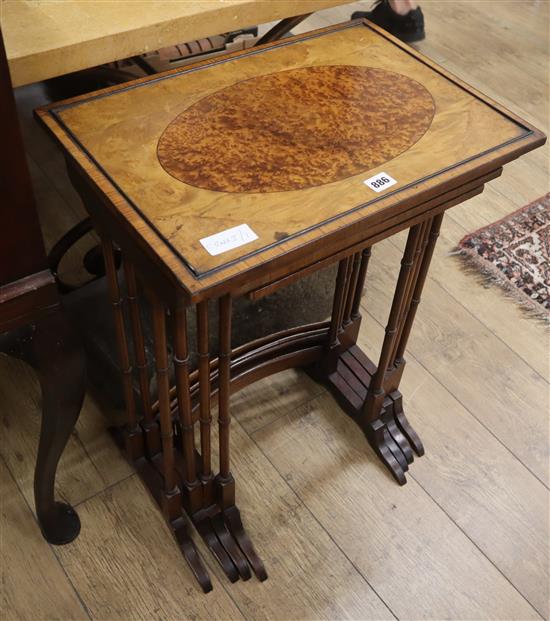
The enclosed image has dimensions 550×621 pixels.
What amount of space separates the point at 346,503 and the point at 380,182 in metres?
0.71

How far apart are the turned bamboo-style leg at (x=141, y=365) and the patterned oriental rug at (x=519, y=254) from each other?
98 centimetres

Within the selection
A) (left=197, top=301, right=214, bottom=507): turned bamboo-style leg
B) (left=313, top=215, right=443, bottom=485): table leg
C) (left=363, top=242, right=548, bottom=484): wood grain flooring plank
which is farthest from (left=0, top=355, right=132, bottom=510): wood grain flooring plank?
(left=363, top=242, right=548, bottom=484): wood grain flooring plank

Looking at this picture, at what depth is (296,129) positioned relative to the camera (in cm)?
96

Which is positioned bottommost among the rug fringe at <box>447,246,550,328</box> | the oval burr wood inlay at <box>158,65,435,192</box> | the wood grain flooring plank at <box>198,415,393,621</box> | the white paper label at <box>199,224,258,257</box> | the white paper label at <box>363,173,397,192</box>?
the wood grain flooring plank at <box>198,415,393,621</box>

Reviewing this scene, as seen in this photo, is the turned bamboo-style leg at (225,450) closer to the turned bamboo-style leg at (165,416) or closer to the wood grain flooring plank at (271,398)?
the turned bamboo-style leg at (165,416)

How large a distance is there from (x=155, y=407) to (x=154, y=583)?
30cm

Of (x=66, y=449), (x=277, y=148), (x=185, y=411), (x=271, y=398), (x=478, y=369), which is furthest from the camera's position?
(x=478, y=369)

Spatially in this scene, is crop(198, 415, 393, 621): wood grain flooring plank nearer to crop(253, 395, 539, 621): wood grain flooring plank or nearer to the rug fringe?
crop(253, 395, 539, 621): wood grain flooring plank

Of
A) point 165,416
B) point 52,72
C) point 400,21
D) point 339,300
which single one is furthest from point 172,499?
point 400,21

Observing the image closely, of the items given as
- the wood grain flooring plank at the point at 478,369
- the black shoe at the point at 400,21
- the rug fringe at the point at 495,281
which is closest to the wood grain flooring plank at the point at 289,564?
the wood grain flooring plank at the point at 478,369

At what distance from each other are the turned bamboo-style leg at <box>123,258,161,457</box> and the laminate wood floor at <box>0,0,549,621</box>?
0.12 meters

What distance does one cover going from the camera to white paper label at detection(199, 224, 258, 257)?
798 mm

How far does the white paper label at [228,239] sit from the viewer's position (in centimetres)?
80

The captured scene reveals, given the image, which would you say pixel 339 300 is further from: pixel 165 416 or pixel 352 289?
pixel 165 416
